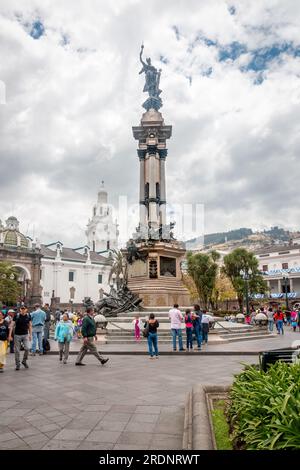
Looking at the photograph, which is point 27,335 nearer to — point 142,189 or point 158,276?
point 158,276

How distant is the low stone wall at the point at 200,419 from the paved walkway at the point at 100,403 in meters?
0.21

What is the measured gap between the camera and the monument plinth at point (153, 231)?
2017cm

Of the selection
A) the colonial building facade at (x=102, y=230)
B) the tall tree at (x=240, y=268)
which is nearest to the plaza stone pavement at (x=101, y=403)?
the tall tree at (x=240, y=268)

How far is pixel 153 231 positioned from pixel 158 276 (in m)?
3.02

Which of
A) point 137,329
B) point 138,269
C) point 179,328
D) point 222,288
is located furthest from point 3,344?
point 222,288

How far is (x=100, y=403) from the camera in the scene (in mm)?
5867

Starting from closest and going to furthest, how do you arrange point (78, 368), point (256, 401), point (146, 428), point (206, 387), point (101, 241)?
point (256, 401) → point (146, 428) → point (206, 387) → point (78, 368) → point (101, 241)

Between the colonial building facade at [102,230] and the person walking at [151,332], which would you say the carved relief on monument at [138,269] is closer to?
the person walking at [151,332]

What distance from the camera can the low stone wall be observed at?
3.46 meters

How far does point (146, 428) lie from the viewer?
4652 millimetres
